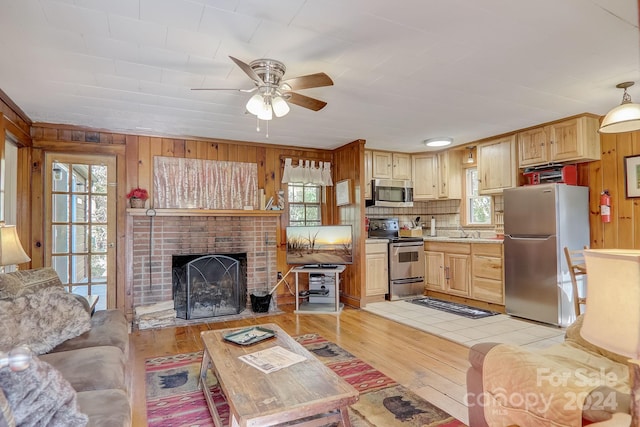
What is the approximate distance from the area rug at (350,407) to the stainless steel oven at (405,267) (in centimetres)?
238

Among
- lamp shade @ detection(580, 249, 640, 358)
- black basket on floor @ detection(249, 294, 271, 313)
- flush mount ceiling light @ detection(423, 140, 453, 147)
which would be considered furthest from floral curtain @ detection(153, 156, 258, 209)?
lamp shade @ detection(580, 249, 640, 358)

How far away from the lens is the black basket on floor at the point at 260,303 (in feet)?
15.1

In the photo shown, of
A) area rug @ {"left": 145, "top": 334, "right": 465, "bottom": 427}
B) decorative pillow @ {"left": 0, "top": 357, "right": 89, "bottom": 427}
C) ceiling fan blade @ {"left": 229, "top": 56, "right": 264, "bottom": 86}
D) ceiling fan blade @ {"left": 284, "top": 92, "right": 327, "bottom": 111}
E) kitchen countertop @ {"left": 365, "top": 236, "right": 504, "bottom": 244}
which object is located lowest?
area rug @ {"left": 145, "top": 334, "right": 465, "bottom": 427}

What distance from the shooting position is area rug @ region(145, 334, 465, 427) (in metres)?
2.10

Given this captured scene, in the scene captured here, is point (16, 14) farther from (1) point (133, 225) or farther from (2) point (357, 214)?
(2) point (357, 214)

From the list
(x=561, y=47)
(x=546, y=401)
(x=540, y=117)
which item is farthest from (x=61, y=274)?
(x=540, y=117)

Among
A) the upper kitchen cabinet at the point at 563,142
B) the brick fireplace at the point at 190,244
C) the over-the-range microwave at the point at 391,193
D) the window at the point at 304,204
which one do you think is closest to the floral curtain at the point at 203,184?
the brick fireplace at the point at 190,244

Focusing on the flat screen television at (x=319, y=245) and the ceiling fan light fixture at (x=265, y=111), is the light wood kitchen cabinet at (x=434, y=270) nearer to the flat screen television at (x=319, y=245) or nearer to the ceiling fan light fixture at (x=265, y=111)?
the flat screen television at (x=319, y=245)

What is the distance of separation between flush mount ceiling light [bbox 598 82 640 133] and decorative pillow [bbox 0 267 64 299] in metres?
4.37

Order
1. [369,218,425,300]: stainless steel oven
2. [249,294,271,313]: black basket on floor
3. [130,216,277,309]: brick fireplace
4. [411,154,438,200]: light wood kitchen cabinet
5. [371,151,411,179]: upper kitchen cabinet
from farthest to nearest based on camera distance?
[411,154,438,200]: light wood kitchen cabinet < [371,151,411,179]: upper kitchen cabinet < [369,218,425,300]: stainless steel oven < [249,294,271,313]: black basket on floor < [130,216,277,309]: brick fireplace

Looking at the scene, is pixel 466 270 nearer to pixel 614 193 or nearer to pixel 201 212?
pixel 614 193

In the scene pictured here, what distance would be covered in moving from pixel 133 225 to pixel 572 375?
4.39m

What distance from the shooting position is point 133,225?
4312mm

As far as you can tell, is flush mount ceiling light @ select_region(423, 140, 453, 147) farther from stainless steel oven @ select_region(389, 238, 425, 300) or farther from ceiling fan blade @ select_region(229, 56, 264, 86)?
ceiling fan blade @ select_region(229, 56, 264, 86)
